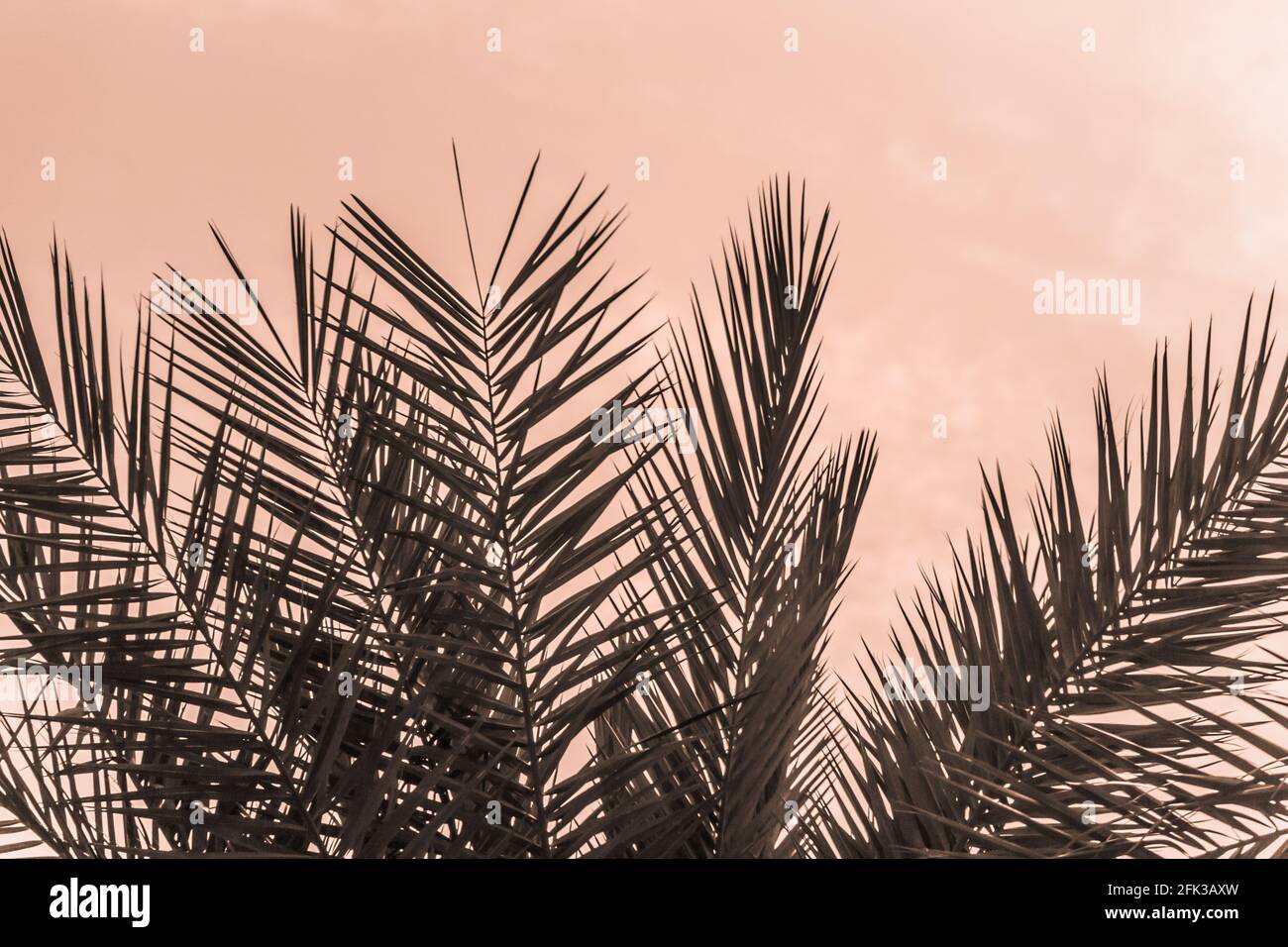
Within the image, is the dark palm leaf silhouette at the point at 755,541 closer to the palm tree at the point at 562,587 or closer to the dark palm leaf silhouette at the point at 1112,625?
the palm tree at the point at 562,587

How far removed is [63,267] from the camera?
1815 mm

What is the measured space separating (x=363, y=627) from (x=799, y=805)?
91 cm

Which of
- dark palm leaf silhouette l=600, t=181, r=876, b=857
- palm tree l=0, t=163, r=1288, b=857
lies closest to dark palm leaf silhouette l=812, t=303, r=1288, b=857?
palm tree l=0, t=163, r=1288, b=857

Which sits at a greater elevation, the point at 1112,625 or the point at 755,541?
the point at 755,541

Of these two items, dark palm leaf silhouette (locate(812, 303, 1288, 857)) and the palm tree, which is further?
dark palm leaf silhouette (locate(812, 303, 1288, 857))

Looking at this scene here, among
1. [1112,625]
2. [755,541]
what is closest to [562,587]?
[755,541]

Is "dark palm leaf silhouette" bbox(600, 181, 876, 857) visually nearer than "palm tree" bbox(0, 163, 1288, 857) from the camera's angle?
No

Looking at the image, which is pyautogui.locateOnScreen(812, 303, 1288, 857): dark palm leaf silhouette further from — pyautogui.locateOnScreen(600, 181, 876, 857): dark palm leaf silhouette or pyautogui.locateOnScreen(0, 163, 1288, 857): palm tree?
pyautogui.locateOnScreen(600, 181, 876, 857): dark palm leaf silhouette

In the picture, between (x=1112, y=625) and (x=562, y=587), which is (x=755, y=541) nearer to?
(x=562, y=587)

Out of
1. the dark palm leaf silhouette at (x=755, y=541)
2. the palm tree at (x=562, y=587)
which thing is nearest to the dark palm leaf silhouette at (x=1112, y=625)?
the palm tree at (x=562, y=587)

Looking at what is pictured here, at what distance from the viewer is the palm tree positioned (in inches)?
59.7

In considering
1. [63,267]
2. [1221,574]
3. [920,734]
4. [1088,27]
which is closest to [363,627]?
[63,267]

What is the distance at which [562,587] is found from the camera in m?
1.86
